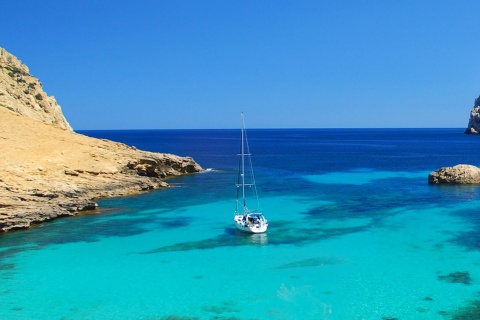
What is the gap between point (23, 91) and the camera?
86562 millimetres

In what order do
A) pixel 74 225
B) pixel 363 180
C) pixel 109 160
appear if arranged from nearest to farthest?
1. pixel 74 225
2. pixel 109 160
3. pixel 363 180

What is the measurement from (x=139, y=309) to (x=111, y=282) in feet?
15.1

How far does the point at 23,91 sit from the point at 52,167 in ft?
132

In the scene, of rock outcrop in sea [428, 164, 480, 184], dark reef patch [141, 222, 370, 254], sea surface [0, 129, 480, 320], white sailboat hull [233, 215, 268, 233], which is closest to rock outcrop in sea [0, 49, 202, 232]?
sea surface [0, 129, 480, 320]

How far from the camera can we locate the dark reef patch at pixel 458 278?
27.2m

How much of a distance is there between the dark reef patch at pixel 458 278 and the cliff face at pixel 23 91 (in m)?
70.5

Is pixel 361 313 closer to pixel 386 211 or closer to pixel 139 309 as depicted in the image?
pixel 139 309

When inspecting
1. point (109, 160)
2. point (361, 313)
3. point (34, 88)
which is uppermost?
point (34, 88)

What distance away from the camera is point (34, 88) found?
294 ft

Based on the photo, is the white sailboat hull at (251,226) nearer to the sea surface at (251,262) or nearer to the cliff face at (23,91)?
the sea surface at (251,262)

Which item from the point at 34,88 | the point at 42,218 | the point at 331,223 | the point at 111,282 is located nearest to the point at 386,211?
the point at 331,223

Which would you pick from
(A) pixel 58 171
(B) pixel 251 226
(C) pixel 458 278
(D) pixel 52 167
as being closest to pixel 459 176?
(B) pixel 251 226

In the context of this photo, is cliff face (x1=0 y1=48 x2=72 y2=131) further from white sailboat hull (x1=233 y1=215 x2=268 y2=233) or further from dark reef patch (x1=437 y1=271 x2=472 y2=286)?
A: dark reef patch (x1=437 y1=271 x2=472 y2=286)

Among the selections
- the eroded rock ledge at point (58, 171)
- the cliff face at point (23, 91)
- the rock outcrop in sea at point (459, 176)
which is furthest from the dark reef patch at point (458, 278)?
the cliff face at point (23, 91)
